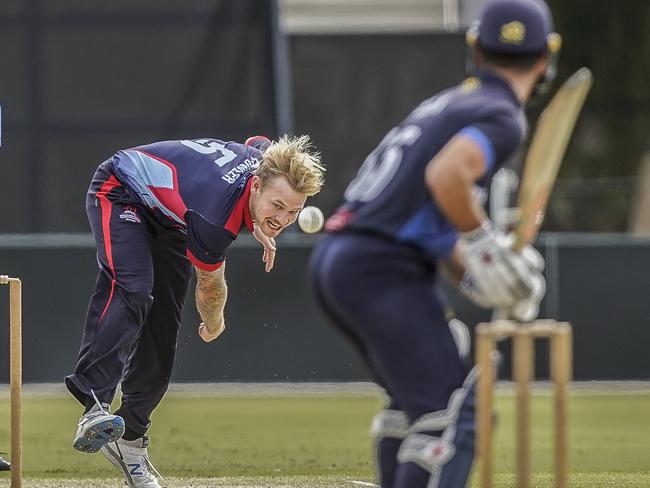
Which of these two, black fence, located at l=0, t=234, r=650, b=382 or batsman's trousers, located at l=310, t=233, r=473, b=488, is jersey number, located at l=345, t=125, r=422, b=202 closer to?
batsman's trousers, located at l=310, t=233, r=473, b=488

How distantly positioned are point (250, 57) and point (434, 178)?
493 inches

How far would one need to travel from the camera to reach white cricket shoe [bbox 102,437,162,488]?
645 centimetres

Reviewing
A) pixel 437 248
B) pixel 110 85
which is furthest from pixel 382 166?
pixel 110 85

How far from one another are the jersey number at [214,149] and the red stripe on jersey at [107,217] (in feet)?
1.21

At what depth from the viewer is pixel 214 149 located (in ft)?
20.9

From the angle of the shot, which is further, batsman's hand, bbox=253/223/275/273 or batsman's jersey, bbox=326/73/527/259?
batsman's hand, bbox=253/223/275/273

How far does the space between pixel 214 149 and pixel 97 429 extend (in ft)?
4.32

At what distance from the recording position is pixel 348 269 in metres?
4.18

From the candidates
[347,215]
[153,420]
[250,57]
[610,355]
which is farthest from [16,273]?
[347,215]

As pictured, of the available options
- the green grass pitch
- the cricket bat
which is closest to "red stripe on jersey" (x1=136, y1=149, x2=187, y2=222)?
the green grass pitch

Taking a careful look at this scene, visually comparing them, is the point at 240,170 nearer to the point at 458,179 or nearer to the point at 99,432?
the point at 99,432

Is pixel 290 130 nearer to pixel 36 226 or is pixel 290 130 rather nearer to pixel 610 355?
pixel 36 226

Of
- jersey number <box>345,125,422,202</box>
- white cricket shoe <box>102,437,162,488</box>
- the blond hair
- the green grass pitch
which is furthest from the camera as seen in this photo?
the green grass pitch

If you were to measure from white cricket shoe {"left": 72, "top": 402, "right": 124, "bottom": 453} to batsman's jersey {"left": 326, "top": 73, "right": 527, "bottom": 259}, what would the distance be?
2007 millimetres
